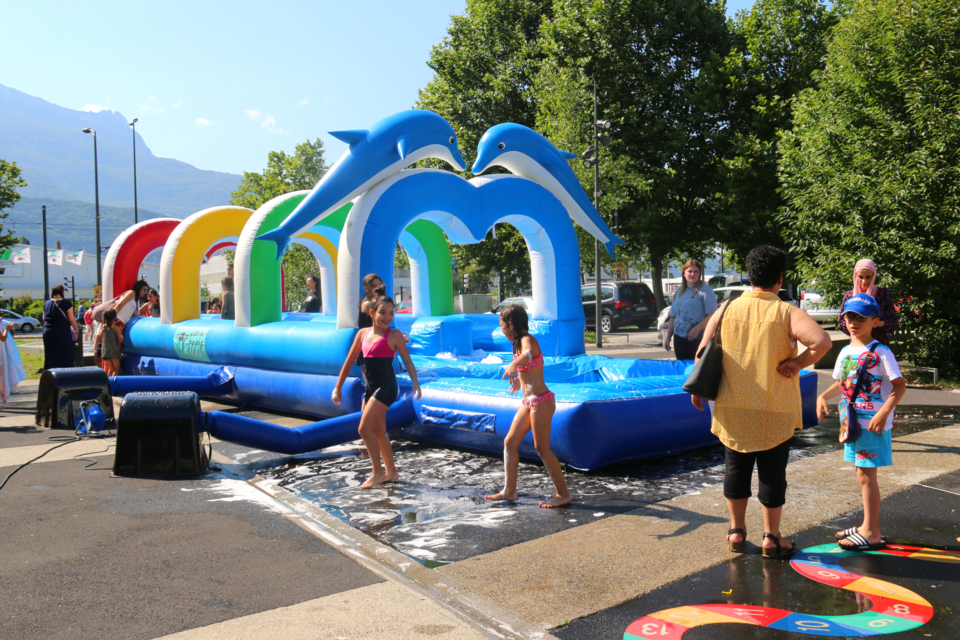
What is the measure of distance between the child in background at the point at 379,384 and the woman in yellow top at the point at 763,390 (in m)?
2.76

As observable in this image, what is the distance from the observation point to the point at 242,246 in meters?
10.4

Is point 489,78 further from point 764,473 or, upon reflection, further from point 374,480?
point 764,473

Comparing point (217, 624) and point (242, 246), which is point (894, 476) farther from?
point (242, 246)

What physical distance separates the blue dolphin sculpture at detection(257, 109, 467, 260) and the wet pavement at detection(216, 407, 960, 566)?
2.92m

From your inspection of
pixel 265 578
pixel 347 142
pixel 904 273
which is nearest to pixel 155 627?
pixel 265 578

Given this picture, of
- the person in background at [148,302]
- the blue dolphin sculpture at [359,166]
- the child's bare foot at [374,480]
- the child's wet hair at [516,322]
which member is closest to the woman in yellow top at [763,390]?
the child's wet hair at [516,322]

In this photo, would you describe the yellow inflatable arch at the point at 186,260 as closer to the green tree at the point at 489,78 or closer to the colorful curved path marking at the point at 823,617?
the colorful curved path marking at the point at 823,617

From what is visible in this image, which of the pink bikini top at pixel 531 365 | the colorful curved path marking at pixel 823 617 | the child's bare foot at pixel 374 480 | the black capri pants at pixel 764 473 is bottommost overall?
the colorful curved path marking at pixel 823 617

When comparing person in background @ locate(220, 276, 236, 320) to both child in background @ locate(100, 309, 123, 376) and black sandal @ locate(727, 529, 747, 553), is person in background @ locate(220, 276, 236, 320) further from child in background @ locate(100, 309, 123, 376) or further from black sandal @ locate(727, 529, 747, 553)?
black sandal @ locate(727, 529, 747, 553)

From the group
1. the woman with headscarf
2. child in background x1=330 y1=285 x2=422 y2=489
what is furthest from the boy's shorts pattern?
child in background x1=330 y1=285 x2=422 y2=489

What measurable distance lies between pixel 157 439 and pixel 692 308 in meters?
5.32

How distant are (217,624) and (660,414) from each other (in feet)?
13.6

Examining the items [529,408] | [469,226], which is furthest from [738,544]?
[469,226]

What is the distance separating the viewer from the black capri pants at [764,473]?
4.01 m
